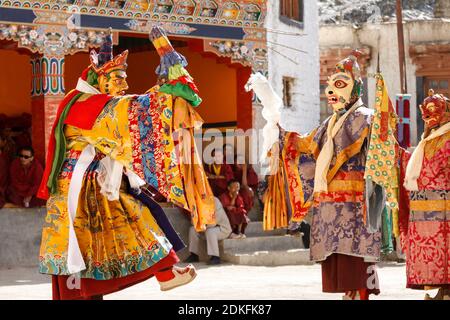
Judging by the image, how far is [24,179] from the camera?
14.6 m

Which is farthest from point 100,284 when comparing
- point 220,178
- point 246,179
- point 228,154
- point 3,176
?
point 228,154

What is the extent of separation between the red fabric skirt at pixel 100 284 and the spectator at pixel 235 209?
7.46 metres

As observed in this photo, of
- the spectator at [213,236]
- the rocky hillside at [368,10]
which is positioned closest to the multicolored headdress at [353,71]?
the spectator at [213,236]

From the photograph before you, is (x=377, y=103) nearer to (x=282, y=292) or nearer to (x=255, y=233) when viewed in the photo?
(x=282, y=292)

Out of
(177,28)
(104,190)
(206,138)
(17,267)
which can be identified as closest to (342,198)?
(104,190)

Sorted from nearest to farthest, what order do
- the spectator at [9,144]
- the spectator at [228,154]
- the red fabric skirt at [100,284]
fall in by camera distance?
the red fabric skirt at [100,284] → the spectator at [9,144] → the spectator at [228,154]

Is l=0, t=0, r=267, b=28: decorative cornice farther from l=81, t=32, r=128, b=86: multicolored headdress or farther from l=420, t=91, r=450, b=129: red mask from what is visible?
l=420, t=91, r=450, b=129: red mask

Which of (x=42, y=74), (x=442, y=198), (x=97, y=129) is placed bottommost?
(x=442, y=198)

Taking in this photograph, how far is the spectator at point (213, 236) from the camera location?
15.2 meters

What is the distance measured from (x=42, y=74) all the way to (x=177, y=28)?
2.17 m

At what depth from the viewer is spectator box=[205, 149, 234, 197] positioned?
16266mm

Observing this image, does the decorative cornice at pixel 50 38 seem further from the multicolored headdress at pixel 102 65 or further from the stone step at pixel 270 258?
the multicolored headdress at pixel 102 65

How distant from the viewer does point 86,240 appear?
8.35m

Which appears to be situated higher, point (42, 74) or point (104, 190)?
point (42, 74)
